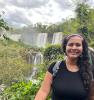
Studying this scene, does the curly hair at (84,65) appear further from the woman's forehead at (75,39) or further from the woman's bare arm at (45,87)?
the woman's bare arm at (45,87)

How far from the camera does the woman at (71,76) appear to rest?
9.31 ft

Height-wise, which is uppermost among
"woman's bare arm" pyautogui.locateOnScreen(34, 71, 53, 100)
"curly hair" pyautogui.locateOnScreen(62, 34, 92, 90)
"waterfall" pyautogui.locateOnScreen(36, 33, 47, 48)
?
"curly hair" pyautogui.locateOnScreen(62, 34, 92, 90)

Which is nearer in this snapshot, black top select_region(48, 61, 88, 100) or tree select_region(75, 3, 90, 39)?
black top select_region(48, 61, 88, 100)

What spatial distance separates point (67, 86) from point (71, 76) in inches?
3.7

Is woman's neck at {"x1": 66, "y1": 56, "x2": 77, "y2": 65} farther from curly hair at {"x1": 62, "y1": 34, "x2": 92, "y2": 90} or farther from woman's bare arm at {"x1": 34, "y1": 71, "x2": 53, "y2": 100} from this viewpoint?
woman's bare arm at {"x1": 34, "y1": 71, "x2": 53, "y2": 100}

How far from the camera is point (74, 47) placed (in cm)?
294

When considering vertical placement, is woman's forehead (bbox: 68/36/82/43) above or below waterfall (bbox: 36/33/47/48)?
above

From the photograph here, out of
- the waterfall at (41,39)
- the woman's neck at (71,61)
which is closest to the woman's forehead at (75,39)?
the woman's neck at (71,61)

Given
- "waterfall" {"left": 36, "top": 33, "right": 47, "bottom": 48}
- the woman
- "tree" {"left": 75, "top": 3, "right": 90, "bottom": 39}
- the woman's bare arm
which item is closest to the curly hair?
the woman

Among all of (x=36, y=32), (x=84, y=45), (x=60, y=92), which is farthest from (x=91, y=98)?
(x=36, y=32)

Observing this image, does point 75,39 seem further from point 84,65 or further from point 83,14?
point 83,14

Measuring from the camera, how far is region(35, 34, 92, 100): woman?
284 cm

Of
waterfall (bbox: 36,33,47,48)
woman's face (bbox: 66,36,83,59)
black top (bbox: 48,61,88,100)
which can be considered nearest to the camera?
black top (bbox: 48,61,88,100)

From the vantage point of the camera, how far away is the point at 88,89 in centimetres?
286
